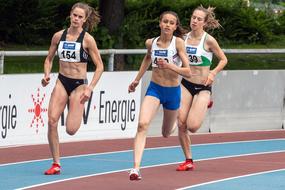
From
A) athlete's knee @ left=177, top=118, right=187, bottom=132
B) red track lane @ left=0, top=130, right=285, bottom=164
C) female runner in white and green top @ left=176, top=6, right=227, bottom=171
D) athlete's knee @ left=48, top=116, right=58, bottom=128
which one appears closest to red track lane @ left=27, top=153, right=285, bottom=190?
female runner in white and green top @ left=176, top=6, right=227, bottom=171

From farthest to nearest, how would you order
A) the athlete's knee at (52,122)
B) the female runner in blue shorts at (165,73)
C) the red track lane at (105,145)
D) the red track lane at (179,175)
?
1. the red track lane at (105,145)
2. the athlete's knee at (52,122)
3. the female runner in blue shorts at (165,73)
4. the red track lane at (179,175)

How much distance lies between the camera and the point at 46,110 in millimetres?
18094

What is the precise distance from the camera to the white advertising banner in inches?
683

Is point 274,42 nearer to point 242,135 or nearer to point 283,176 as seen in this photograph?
point 242,135

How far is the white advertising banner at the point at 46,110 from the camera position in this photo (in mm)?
17344

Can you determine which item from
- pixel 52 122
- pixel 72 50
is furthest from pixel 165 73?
pixel 52 122

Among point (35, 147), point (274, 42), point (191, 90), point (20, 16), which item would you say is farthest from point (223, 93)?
→ point (274, 42)

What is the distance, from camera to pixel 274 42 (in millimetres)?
36469

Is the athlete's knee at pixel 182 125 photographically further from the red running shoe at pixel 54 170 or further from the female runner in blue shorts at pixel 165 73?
the red running shoe at pixel 54 170

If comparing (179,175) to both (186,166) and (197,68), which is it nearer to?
(186,166)

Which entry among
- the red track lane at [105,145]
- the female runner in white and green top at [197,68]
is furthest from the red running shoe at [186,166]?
the red track lane at [105,145]

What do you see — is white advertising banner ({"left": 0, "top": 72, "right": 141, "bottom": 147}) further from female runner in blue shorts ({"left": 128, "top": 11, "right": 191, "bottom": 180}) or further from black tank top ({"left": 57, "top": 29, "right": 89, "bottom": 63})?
female runner in blue shorts ({"left": 128, "top": 11, "right": 191, "bottom": 180})

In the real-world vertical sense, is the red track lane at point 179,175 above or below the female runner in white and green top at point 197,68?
below

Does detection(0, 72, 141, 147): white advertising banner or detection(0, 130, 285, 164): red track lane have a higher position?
detection(0, 72, 141, 147): white advertising banner
